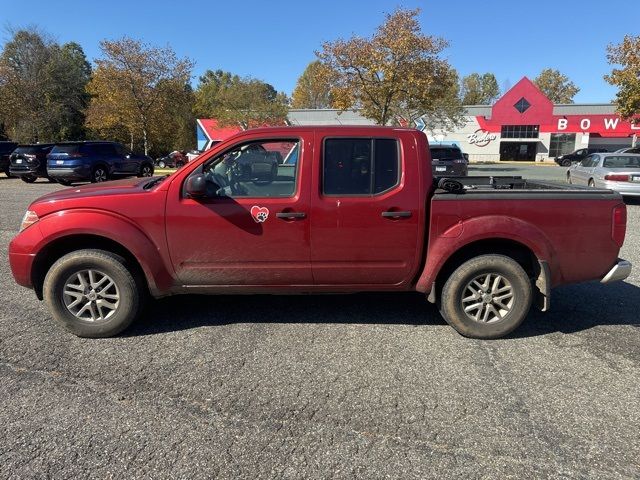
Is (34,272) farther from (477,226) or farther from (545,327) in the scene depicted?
(545,327)

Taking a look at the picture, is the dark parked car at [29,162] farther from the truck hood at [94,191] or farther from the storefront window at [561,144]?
the storefront window at [561,144]

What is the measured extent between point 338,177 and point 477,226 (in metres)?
1.25

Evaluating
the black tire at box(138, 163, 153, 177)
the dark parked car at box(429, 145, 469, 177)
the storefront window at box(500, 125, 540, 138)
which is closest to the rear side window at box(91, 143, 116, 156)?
the black tire at box(138, 163, 153, 177)

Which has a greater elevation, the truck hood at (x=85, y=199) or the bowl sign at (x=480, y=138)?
the bowl sign at (x=480, y=138)

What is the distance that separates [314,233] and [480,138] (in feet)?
175

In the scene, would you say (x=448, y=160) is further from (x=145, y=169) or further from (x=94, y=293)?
(x=145, y=169)

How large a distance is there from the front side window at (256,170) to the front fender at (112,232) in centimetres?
Result: 69

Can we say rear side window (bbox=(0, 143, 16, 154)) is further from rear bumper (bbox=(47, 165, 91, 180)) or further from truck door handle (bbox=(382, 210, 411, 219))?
truck door handle (bbox=(382, 210, 411, 219))

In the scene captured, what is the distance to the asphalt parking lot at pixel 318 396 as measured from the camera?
2.62 meters

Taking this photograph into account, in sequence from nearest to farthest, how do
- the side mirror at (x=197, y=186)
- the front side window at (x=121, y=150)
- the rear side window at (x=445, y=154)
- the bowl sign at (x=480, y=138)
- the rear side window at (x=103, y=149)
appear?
the side mirror at (x=197, y=186) → the rear side window at (x=445, y=154) → the rear side window at (x=103, y=149) → the front side window at (x=121, y=150) → the bowl sign at (x=480, y=138)

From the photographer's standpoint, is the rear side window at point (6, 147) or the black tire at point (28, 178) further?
the rear side window at point (6, 147)

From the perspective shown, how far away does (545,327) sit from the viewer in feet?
14.8

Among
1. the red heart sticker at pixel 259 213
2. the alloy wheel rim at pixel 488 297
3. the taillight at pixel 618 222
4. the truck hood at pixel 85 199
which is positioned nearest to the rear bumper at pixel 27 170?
the truck hood at pixel 85 199

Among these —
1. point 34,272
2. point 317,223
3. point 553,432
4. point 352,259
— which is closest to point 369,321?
point 352,259
